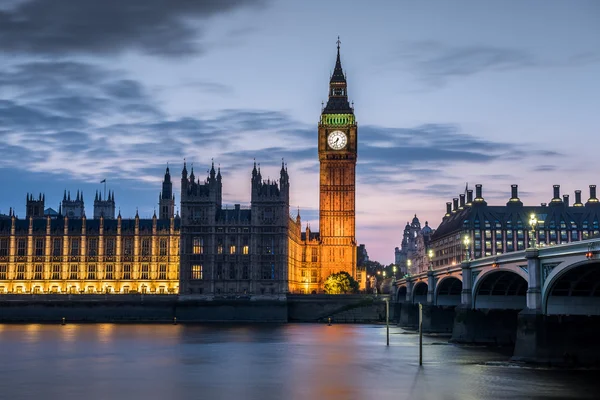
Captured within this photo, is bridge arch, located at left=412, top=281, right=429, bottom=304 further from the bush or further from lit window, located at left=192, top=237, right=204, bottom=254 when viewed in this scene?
lit window, located at left=192, top=237, right=204, bottom=254

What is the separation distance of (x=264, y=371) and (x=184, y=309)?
292 feet

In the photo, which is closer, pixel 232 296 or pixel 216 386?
pixel 216 386

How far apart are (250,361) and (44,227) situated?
121604mm

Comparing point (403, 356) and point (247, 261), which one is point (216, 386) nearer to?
point (403, 356)

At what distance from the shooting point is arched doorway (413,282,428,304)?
5274 inches

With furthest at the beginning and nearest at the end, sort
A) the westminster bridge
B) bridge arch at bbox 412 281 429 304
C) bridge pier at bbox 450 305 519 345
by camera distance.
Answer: bridge arch at bbox 412 281 429 304, bridge pier at bbox 450 305 519 345, the westminster bridge

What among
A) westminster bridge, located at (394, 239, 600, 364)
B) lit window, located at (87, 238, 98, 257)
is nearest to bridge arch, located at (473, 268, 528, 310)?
westminster bridge, located at (394, 239, 600, 364)

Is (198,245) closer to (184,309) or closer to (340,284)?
(184,309)

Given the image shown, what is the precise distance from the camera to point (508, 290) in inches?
3533

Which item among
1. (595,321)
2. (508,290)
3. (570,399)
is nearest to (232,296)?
(508,290)

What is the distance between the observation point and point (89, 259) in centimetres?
18600

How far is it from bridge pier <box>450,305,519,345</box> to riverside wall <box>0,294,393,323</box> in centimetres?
6647

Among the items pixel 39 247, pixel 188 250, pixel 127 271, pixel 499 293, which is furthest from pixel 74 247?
pixel 499 293

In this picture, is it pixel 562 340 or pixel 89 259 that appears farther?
pixel 89 259
